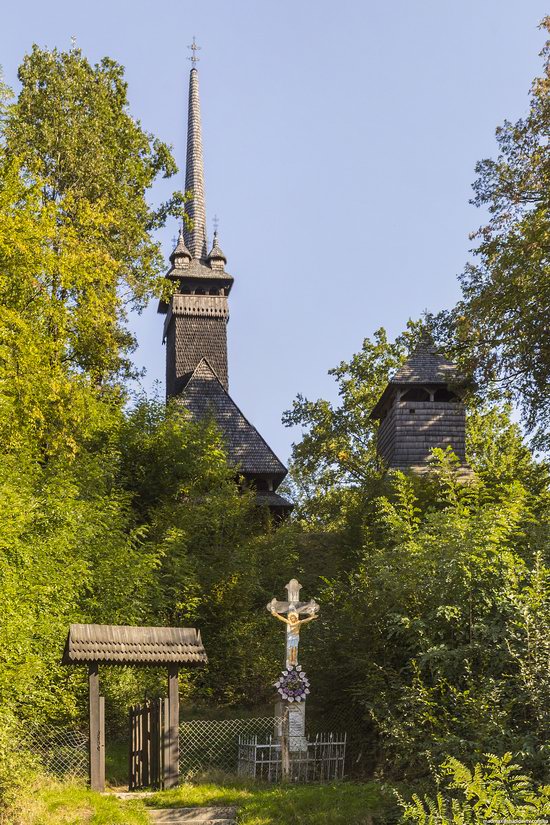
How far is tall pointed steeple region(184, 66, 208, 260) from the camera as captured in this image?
48.7 m

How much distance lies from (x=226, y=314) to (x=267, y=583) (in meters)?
22.6

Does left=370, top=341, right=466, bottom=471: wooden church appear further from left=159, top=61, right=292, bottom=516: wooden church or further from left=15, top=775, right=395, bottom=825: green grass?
left=15, top=775, right=395, bottom=825: green grass

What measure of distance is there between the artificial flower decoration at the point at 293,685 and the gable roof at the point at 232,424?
61.7ft

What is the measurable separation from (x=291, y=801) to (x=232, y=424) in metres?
24.6

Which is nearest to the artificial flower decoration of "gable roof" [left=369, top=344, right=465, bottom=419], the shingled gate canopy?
the shingled gate canopy

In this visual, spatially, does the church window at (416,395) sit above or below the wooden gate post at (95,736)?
above

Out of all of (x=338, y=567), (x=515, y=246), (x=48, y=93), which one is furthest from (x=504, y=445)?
(x=48, y=93)

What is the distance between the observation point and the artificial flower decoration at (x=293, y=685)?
607 inches

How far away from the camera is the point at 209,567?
75.7 ft

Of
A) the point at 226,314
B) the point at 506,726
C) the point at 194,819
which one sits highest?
the point at 226,314

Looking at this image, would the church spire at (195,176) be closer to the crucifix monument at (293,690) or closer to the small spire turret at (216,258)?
the small spire turret at (216,258)

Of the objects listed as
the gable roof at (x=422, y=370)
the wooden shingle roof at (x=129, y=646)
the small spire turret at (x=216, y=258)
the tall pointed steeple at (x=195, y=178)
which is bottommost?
the wooden shingle roof at (x=129, y=646)

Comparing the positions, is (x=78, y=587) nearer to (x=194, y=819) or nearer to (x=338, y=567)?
(x=194, y=819)

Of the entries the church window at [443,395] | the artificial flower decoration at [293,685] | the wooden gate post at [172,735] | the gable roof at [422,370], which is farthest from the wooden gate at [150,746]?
the church window at [443,395]
